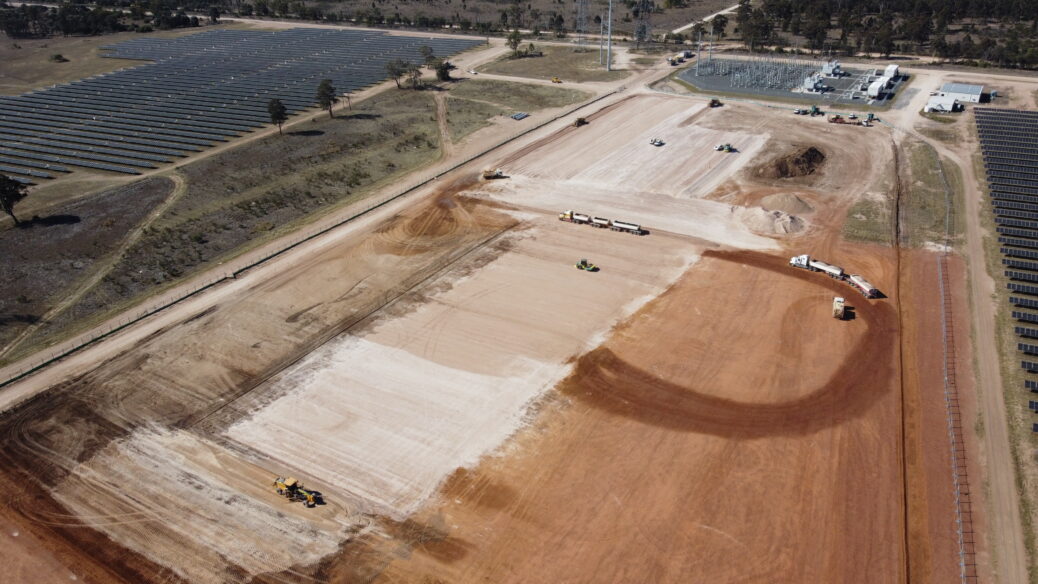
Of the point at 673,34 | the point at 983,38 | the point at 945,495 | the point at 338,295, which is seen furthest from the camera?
the point at 673,34

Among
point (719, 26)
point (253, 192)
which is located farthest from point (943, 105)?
point (253, 192)

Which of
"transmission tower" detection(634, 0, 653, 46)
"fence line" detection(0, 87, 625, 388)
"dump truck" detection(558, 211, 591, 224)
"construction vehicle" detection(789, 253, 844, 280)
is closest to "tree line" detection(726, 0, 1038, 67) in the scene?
"transmission tower" detection(634, 0, 653, 46)

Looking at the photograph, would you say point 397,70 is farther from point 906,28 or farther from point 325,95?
point 906,28

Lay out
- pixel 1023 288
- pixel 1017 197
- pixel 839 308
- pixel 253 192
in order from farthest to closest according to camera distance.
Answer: pixel 253 192 → pixel 1017 197 → pixel 1023 288 → pixel 839 308

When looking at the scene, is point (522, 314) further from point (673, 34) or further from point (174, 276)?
point (673, 34)

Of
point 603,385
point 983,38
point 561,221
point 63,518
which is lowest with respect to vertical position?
point 63,518

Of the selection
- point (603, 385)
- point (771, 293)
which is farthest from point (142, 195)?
point (771, 293)
